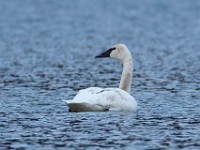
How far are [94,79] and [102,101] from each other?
636 cm

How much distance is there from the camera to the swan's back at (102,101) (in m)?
18.2

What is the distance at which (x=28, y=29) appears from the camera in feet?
146

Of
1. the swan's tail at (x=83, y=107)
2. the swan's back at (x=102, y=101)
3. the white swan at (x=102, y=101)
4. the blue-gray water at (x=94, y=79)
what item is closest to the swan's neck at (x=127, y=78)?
the blue-gray water at (x=94, y=79)

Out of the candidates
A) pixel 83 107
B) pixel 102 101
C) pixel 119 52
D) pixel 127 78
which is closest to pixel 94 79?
pixel 119 52

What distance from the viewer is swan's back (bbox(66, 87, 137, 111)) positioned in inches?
717

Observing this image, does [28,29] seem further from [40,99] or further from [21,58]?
[40,99]

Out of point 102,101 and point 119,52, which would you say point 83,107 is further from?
point 119,52

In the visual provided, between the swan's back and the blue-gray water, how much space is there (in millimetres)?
187

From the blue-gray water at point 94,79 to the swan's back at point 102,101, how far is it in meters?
0.19

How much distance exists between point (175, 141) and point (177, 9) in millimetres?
→ 46812

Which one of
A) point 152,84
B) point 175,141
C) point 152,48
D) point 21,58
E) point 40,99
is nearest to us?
point 175,141

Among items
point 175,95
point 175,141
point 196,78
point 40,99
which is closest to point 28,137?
point 175,141

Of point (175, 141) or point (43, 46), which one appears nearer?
point (175, 141)

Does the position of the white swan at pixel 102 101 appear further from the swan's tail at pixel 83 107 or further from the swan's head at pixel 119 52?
the swan's head at pixel 119 52
